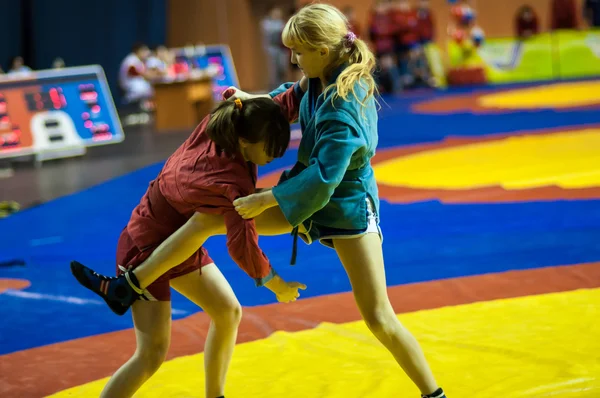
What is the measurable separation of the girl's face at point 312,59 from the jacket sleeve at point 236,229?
1.56 ft

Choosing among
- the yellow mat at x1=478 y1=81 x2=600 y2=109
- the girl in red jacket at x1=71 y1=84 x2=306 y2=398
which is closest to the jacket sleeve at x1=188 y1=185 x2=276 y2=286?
the girl in red jacket at x1=71 y1=84 x2=306 y2=398

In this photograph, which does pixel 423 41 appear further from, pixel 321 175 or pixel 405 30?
pixel 321 175

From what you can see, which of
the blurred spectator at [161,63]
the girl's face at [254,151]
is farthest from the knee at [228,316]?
the blurred spectator at [161,63]

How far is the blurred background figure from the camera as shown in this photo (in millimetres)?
18734

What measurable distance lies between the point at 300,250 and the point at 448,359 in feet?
7.49

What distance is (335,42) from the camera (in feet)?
9.44

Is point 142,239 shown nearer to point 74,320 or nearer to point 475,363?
point 475,363

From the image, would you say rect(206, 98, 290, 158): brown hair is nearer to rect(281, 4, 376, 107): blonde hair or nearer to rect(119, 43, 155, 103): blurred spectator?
rect(281, 4, 376, 107): blonde hair

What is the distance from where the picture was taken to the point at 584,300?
165 inches

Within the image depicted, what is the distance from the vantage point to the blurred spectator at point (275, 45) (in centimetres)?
1873

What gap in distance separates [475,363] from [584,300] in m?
0.96

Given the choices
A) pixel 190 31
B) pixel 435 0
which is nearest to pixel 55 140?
pixel 190 31

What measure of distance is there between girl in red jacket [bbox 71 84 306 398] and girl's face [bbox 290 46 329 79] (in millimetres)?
164

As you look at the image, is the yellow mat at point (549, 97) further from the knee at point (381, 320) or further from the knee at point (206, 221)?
the knee at point (206, 221)
